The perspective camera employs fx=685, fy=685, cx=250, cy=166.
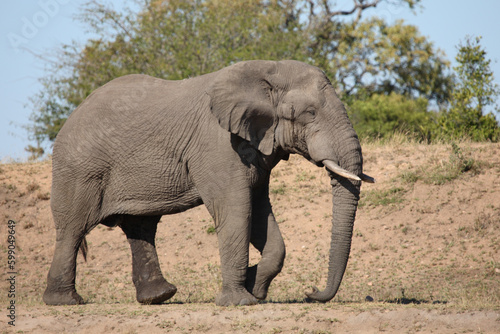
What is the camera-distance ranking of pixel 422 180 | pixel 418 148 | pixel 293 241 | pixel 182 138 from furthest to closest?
pixel 418 148 → pixel 422 180 → pixel 293 241 → pixel 182 138

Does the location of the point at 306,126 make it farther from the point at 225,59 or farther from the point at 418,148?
the point at 225,59

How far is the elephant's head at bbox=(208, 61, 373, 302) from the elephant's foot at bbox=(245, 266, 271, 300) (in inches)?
35.9

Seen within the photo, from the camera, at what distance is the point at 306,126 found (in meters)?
7.94

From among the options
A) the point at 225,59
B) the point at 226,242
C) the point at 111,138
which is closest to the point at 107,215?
the point at 111,138

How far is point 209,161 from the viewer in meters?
8.16

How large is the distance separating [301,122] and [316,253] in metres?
5.64

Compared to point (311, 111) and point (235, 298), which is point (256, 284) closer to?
point (235, 298)

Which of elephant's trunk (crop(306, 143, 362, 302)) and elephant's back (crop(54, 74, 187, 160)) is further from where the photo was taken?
elephant's back (crop(54, 74, 187, 160))

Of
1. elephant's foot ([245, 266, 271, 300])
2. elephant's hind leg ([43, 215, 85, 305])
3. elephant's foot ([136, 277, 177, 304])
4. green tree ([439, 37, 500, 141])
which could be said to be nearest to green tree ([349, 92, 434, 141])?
green tree ([439, 37, 500, 141])

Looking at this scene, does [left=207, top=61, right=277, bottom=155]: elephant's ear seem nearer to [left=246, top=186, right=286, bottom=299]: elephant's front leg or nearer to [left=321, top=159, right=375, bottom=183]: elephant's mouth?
[left=321, top=159, right=375, bottom=183]: elephant's mouth

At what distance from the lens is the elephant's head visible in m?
7.77

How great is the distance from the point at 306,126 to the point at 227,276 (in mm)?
1996

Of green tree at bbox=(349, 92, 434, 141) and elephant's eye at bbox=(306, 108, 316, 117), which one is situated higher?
green tree at bbox=(349, 92, 434, 141)

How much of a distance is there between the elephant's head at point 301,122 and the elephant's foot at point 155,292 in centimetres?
244
